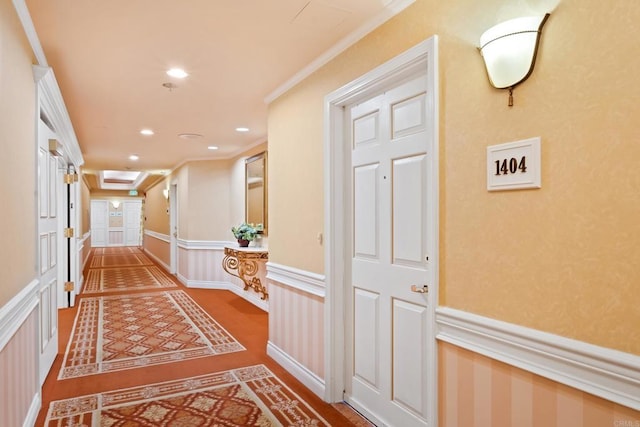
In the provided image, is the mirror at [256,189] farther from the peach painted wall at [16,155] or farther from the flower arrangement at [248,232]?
the peach painted wall at [16,155]

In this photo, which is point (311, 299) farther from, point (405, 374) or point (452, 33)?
point (452, 33)

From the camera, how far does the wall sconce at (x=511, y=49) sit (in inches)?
53.6

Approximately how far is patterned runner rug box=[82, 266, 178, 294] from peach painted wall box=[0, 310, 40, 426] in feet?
14.9

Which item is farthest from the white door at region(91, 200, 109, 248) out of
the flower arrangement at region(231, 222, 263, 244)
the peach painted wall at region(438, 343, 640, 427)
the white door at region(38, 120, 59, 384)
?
the peach painted wall at region(438, 343, 640, 427)

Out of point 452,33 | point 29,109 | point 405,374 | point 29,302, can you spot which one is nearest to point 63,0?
point 29,109

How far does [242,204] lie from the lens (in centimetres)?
642

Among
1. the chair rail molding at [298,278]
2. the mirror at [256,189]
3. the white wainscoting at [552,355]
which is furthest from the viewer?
the mirror at [256,189]

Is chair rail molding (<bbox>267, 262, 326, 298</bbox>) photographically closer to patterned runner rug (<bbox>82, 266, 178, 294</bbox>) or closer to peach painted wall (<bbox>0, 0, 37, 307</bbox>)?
peach painted wall (<bbox>0, 0, 37, 307</bbox>)

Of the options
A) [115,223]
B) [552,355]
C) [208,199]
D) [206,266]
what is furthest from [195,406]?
[115,223]

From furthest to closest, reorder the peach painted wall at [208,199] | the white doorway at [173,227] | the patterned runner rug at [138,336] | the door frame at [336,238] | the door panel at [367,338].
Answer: the white doorway at [173,227] < the peach painted wall at [208,199] < the patterned runner rug at [138,336] < the door frame at [336,238] < the door panel at [367,338]

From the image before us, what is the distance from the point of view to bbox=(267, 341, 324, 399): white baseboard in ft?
9.04

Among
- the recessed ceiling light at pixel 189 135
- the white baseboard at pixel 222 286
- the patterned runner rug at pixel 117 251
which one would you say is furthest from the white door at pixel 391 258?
the patterned runner rug at pixel 117 251

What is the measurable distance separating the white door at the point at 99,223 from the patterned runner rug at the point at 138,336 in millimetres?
11400

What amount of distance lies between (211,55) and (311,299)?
1.83 metres
